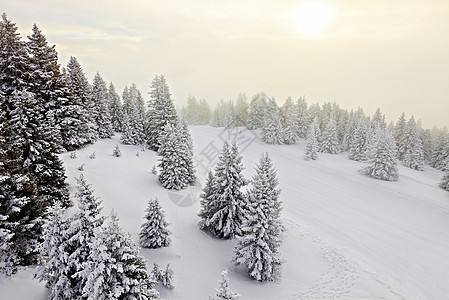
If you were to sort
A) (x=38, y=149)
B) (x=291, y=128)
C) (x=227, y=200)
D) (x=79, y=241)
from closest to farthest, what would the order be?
(x=79, y=241)
(x=38, y=149)
(x=227, y=200)
(x=291, y=128)

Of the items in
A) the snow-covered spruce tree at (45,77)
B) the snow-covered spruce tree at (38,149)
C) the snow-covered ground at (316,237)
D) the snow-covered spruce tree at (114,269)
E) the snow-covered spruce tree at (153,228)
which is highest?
the snow-covered spruce tree at (45,77)

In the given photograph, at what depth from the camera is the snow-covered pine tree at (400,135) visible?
6069 centimetres

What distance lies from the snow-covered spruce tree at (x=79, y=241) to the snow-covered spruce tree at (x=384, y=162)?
43882 mm

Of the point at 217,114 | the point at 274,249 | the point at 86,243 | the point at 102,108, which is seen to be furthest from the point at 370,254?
the point at 217,114

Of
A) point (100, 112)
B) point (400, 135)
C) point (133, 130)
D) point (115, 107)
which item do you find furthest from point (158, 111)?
point (400, 135)

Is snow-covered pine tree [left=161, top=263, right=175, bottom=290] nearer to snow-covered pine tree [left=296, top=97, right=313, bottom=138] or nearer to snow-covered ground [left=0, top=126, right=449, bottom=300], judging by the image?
snow-covered ground [left=0, top=126, right=449, bottom=300]

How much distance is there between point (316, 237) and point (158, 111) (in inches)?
1190

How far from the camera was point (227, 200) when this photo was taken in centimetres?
1945

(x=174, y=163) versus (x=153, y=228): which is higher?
(x=174, y=163)

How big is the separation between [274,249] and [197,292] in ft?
19.5

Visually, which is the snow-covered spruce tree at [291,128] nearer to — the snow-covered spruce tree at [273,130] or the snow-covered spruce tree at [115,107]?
the snow-covered spruce tree at [273,130]

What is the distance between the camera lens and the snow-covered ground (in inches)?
626

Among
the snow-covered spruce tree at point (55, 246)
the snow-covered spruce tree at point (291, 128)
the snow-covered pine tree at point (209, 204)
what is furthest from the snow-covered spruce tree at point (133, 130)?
the snow-covered spruce tree at point (291, 128)

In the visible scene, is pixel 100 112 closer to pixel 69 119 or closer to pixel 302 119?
pixel 69 119
